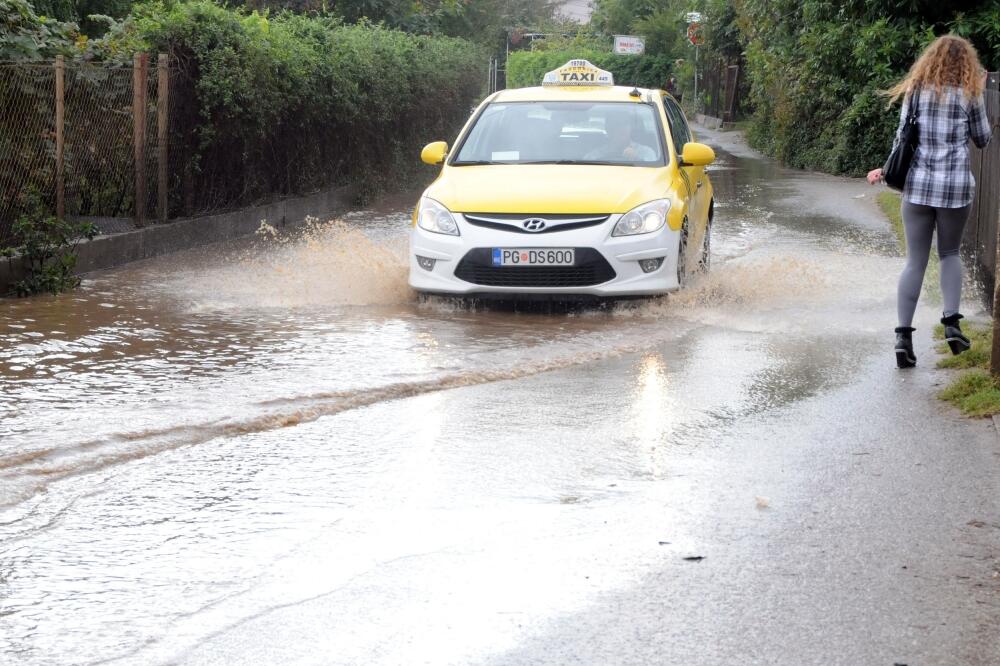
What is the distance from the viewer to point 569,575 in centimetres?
471

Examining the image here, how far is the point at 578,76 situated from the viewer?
13180 mm

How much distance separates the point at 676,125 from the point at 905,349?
464 centimetres

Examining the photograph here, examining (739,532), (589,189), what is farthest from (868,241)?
(739,532)

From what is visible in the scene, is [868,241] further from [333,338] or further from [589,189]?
[333,338]

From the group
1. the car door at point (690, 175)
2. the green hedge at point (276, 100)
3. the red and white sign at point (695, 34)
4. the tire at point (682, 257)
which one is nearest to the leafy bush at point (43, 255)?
the green hedge at point (276, 100)

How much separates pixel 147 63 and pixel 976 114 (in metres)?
8.40

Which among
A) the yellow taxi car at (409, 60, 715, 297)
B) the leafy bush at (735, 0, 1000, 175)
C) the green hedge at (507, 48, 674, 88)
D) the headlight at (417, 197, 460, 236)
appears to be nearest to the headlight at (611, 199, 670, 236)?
the yellow taxi car at (409, 60, 715, 297)

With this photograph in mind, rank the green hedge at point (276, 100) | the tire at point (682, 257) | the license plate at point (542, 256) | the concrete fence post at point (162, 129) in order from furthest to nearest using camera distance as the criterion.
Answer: the green hedge at point (276, 100)
the concrete fence post at point (162, 129)
the tire at point (682, 257)
the license plate at point (542, 256)

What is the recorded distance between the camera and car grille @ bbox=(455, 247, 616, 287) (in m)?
10.1

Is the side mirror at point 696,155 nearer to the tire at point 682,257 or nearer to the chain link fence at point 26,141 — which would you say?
the tire at point 682,257

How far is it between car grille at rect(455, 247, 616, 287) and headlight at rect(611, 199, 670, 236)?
0.91ft

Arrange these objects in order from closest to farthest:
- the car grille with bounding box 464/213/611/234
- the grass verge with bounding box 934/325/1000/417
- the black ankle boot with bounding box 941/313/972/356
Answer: the grass verge with bounding box 934/325/1000/417 < the black ankle boot with bounding box 941/313/972/356 < the car grille with bounding box 464/213/611/234

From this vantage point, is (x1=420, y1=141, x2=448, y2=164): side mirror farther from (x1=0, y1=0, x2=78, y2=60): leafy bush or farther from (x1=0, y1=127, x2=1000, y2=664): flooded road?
(x1=0, y1=0, x2=78, y2=60): leafy bush

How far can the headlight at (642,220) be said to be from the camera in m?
10.2
